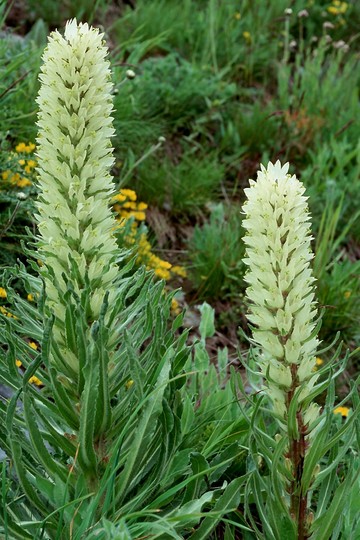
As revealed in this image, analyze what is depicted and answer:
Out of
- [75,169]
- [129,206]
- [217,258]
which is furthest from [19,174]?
[75,169]

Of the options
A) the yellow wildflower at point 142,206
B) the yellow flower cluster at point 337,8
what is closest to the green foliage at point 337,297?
the yellow wildflower at point 142,206

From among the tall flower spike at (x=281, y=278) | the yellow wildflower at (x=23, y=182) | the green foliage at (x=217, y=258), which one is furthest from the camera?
the green foliage at (x=217, y=258)

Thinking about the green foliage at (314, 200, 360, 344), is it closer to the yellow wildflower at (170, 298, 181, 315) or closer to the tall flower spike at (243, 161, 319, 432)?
the yellow wildflower at (170, 298, 181, 315)

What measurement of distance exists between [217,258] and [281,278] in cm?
254

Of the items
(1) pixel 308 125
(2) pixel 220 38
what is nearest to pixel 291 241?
(1) pixel 308 125

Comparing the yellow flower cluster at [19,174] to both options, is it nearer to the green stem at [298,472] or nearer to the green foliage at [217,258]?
the green foliage at [217,258]

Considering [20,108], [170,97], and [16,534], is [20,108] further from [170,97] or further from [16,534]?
[16,534]

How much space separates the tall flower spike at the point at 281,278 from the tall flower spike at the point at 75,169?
43 cm

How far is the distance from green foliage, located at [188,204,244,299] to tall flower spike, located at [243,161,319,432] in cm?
235

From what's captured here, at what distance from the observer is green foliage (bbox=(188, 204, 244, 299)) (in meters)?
4.52

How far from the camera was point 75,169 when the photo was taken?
2.16 metres

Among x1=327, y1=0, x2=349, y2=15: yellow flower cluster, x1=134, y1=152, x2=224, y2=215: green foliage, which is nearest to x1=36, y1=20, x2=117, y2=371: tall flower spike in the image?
x1=134, y1=152, x2=224, y2=215: green foliage

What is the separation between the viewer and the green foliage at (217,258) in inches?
178

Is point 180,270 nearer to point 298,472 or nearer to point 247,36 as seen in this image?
point 298,472
